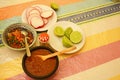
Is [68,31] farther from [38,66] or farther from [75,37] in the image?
[38,66]

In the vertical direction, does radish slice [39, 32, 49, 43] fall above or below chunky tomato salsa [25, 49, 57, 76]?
above

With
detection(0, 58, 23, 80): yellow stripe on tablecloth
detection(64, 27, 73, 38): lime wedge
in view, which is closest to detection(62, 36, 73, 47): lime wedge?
detection(64, 27, 73, 38): lime wedge

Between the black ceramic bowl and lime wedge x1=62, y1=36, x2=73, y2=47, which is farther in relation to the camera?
lime wedge x1=62, y1=36, x2=73, y2=47

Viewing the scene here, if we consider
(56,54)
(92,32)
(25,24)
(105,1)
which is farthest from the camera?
(105,1)

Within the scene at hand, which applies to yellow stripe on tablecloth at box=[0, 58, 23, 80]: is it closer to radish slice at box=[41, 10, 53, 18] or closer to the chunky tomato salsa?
the chunky tomato salsa

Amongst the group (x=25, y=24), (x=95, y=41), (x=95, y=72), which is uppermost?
(x=25, y=24)

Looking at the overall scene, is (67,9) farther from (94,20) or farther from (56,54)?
(56,54)

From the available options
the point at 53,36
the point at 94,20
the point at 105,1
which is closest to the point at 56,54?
the point at 53,36
